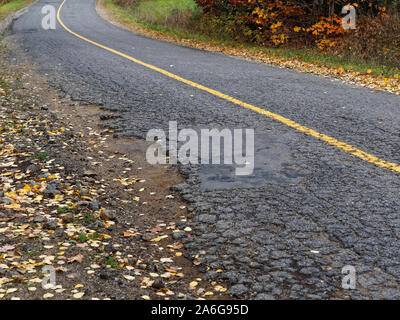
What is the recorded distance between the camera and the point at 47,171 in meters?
4.59

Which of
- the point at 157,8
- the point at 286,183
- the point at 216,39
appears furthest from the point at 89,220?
the point at 157,8

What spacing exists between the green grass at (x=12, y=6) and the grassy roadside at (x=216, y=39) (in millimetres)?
6372

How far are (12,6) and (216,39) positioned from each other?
22.3 m

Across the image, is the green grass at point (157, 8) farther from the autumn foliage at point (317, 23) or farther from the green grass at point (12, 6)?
the autumn foliage at point (317, 23)

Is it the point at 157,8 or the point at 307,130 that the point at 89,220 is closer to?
the point at 307,130

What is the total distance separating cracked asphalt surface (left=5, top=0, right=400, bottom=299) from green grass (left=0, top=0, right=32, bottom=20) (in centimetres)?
2261

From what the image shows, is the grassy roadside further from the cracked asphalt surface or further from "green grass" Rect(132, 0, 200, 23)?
the cracked asphalt surface

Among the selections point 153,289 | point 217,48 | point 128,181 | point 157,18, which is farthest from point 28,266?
point 157,18

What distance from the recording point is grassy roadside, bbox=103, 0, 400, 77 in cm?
1095

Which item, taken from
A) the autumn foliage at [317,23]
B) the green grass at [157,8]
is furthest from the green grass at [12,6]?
the autumn foliage at [317,23]

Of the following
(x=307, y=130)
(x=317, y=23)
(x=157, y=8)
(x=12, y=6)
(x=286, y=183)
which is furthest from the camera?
(x=12, y=6)

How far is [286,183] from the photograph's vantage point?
413 centimetres

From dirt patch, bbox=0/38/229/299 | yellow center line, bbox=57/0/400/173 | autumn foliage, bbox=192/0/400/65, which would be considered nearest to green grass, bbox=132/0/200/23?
autumn foliage, bbox=192/0/400/65
